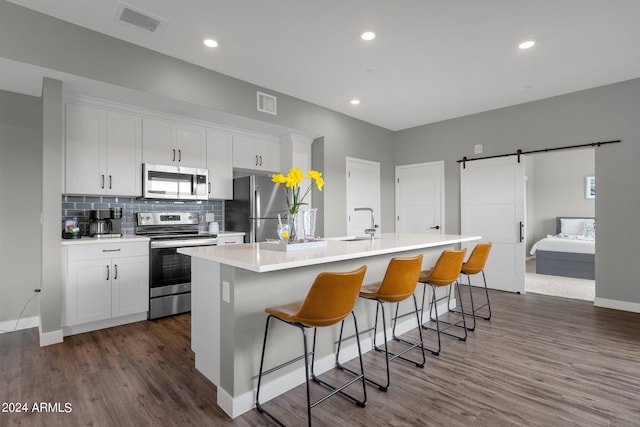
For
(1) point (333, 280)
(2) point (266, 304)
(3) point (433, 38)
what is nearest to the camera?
(1) point (333, 280)

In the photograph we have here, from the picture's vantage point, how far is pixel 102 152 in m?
3.58

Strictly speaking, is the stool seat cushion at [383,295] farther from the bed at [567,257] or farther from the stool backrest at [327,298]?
the bed at [567,257]

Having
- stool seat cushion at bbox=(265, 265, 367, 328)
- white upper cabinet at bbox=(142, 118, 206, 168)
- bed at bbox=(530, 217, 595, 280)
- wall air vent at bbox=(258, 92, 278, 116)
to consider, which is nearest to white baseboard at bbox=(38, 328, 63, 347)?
white upper cabinet at bbox=(142, 118, 206, 168)

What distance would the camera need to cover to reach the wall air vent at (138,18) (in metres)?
2.67

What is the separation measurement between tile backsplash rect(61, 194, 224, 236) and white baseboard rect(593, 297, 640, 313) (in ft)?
17.4

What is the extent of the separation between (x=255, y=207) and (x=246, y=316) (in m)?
2.58

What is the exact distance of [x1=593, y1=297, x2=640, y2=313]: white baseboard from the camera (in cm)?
A: 406

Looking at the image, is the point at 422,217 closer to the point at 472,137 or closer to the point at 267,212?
the point at 472,137

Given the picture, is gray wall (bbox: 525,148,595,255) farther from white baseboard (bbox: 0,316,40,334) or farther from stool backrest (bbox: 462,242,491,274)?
white baseboard (bbox: 0,316,40,334)

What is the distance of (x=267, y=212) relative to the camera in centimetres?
460

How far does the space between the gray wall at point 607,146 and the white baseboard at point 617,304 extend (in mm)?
18

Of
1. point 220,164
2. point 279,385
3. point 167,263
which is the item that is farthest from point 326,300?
point 220,164

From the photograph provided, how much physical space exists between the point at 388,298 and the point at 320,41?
2.51 m

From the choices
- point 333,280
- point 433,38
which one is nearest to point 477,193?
point 433,38
